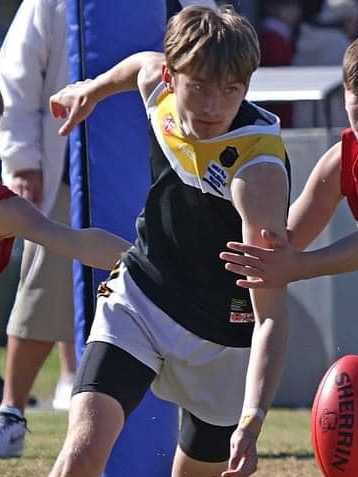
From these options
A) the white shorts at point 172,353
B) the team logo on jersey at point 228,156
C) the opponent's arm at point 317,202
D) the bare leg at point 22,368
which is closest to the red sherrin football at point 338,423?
the white shorts at point 172,353

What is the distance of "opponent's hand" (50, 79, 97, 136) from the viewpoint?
16.0 feet

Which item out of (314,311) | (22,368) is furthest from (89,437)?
(314,311)

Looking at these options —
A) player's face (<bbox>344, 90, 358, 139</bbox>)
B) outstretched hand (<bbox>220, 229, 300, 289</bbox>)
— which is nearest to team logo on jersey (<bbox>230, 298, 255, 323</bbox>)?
outstretched hand (<bbox>220, 229, 300, 289</bbox>)

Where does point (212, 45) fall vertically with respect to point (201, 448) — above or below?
above

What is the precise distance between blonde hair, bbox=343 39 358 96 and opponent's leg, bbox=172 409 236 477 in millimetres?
1082

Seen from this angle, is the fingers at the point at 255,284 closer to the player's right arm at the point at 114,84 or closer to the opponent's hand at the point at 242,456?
the opponent's hand at the point at 242,456

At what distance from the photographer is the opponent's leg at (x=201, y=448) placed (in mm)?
4703

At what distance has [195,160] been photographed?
4.37 m

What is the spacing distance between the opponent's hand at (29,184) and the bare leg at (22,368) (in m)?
0.60

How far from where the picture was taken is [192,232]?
4.45 m

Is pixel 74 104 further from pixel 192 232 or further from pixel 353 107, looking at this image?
pixel 353 107

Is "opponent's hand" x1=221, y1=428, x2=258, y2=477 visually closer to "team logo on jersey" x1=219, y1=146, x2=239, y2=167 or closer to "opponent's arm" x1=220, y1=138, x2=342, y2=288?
"opponent's arm" x1=220, y1=138, x2=342, y2=288

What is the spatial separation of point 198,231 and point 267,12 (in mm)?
8869

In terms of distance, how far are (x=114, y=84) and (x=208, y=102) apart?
2.27 feet
